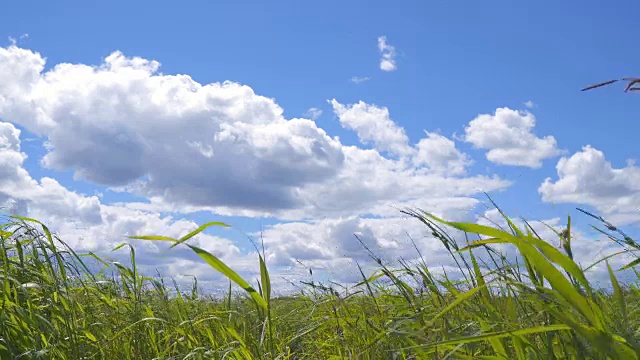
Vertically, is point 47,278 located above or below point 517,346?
above

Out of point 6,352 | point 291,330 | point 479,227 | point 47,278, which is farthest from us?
point 291,330

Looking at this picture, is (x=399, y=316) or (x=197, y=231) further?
(x=399, y=316)

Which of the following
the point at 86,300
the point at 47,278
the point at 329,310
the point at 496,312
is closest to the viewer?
the point at 496,312

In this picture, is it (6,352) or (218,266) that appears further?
(6,352)

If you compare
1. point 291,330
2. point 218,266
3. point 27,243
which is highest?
point 27,243

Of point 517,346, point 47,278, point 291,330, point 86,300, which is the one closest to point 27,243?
point 47,278

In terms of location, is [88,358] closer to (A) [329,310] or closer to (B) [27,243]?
(B) [27,243]

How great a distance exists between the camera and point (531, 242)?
1.50 m

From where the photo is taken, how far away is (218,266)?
198cm

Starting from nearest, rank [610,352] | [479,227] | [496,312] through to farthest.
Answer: [610,352] → [479,227] → [496,312]

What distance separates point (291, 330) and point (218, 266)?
373 cm

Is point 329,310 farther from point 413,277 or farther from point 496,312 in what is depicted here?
point 496,312

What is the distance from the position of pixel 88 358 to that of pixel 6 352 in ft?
1.29

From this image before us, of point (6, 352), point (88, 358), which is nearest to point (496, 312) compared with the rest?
point (88, 358)
